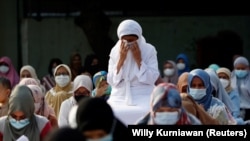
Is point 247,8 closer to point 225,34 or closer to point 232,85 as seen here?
point 225,34

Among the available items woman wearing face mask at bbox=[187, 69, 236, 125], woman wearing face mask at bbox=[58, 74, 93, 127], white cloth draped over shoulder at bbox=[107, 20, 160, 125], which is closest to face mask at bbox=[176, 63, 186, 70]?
woman wearing face mask at bbox=[58, 74, 93, 127]

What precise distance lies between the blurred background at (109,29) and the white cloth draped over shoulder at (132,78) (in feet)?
25.4

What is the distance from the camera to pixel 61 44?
64.5 feet

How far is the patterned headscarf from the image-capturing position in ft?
26.9

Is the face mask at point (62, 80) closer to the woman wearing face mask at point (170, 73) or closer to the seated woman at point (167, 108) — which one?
the woman wearing face mask at point (170, 73)

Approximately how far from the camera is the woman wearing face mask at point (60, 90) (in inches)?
517

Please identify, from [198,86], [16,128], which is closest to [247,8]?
[198,86]

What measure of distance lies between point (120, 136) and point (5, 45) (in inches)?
475

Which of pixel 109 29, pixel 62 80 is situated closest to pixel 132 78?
pixel 62 80

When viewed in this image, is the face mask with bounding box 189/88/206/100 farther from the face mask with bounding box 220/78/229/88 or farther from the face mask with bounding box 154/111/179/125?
the face mask with bounding box 220/78/229/88

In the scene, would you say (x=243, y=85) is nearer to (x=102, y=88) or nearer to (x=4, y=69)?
(x=4, y=69)

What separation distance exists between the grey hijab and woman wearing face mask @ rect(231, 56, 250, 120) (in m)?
6.43

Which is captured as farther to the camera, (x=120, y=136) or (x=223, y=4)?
(x=223, y=4)

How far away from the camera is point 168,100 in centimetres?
823
